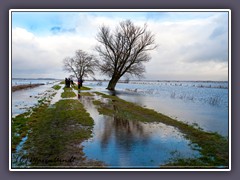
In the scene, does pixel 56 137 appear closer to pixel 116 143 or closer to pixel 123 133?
pixel 116 143

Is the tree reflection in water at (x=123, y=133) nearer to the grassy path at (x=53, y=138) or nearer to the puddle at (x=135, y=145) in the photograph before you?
the puddle at (x=135, y=145)

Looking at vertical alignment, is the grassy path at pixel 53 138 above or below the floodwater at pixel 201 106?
below

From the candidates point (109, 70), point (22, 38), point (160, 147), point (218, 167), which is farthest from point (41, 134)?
point (109, 70)

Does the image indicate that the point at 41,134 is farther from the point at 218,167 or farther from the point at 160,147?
the point at 218,167

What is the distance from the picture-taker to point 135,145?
849cm

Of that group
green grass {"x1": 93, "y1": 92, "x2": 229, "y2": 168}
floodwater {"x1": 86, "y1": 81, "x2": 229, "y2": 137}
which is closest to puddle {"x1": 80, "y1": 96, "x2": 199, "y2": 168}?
green grass {"x1": 93, "y1": 92, "x2": 229, "y2": 168}

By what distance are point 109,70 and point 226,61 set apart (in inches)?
1124

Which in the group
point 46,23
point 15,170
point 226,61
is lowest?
point 15,170

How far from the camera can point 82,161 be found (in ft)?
24.2

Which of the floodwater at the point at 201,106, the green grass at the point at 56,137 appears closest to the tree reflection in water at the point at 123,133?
the green grass at the point at 56,137

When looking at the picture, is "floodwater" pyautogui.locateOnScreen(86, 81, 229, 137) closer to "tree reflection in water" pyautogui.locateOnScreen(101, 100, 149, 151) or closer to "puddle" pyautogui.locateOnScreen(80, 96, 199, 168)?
"puddle" pyautogui.locateOnScreen(80, 96, 199, 168)

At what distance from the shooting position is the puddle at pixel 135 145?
24.5 ft

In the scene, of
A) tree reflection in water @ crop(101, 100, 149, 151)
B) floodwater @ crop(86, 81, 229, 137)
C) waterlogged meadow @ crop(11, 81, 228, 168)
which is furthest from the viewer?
floodwater @ crop(86, 81, 229, 137)

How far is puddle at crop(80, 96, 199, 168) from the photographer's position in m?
7.46
